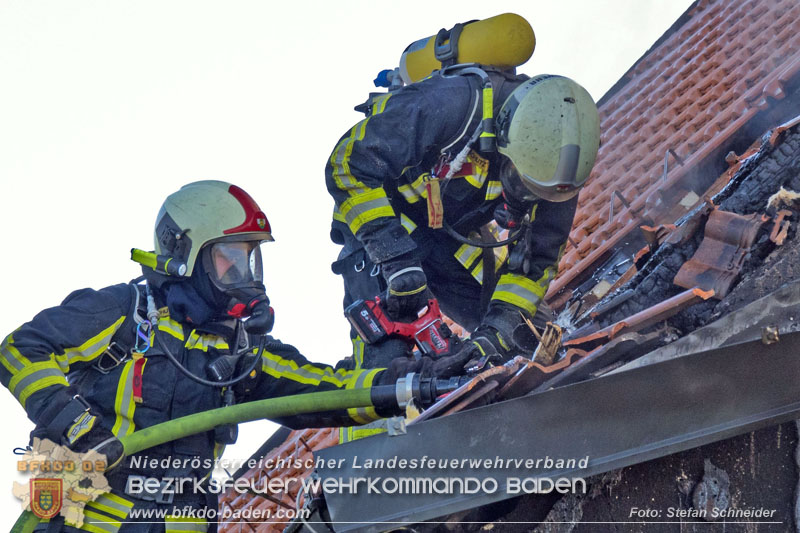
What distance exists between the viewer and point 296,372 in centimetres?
488

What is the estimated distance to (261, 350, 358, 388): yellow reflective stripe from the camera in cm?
486

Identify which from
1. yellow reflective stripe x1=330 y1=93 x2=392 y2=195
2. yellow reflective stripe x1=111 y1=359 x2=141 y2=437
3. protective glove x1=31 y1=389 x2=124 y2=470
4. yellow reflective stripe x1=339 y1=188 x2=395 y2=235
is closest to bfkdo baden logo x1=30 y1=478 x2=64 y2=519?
protective glove x1=31 y1=389 x2=124 y2=470

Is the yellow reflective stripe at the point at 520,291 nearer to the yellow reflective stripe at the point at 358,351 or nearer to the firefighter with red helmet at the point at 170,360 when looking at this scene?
the yellow reflective stripe at the point at 358,351

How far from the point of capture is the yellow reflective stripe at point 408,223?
5.80 meters

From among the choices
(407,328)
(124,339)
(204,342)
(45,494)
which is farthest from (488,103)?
(45,494)

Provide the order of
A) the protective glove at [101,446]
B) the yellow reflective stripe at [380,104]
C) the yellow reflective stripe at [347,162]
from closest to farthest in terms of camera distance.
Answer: the protective glove at [101,446]
the yellow reflective stripe at [347,162]
the yellow reflective stripe at [380,104]

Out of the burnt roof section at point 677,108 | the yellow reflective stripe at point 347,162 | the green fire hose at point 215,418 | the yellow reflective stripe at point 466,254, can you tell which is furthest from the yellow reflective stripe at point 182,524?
the burnt roof section at point 677,108

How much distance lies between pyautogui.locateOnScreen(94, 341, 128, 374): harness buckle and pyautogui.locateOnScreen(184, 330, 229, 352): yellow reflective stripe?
A: 0.31 m

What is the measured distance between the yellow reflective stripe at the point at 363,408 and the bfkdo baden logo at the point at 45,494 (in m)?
1.27

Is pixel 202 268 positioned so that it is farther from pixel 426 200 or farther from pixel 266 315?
pixel 426 200

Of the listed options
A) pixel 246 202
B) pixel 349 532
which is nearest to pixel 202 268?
pixel 246 202

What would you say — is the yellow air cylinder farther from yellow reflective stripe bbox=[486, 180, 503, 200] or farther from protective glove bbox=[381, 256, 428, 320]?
protective glove bbox=[381, 256, 428, 320]

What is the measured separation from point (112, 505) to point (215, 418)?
59cm

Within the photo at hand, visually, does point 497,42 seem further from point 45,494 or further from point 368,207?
point 45,494
